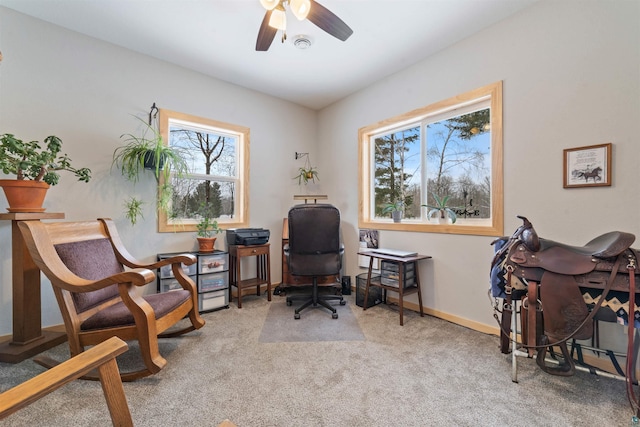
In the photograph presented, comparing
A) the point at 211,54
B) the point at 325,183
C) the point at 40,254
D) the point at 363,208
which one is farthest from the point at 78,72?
the point at 363,208

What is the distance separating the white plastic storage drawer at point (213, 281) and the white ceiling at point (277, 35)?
232 centimetres

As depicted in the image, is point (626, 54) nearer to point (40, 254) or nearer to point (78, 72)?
point (40, 254)

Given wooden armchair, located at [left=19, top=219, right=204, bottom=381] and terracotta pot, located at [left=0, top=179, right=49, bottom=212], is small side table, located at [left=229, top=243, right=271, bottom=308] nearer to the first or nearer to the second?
wooden armchair, located at [left=19, top=219, right=204, bottom=381]

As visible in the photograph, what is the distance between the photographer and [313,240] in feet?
8.82

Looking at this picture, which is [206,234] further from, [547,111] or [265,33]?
[547,111]

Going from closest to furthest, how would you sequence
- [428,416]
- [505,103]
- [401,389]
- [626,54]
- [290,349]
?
1. [428,416]
2. [401,389]
3. [626,54]
4. [290,349]
5. [505,103]

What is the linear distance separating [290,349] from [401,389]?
2.83ft

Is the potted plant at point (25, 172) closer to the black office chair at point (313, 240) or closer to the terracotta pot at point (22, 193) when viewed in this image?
the terracotta pot at point (22, 193)

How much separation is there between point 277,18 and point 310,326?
2.49 metres

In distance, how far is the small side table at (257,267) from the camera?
306cm

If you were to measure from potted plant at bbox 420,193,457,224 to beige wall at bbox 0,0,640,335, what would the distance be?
0.67 ft

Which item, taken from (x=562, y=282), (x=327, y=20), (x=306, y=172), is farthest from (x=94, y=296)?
(x=562, y=282)

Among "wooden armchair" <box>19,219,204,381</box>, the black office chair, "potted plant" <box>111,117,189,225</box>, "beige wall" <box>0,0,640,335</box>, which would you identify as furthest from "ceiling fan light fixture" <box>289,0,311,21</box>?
"wooden armchair" <box>19,219,204,381</box>

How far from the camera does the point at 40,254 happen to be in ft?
5.44
